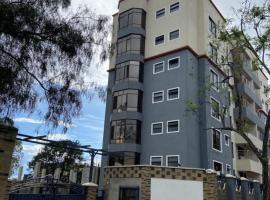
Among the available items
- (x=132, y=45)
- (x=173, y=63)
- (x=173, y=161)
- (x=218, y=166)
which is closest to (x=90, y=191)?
(x=173, y=161)

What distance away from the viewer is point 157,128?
28.5 metres

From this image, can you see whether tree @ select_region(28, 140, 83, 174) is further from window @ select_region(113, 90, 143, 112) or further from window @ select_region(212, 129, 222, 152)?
window @ select_region(212, 129, 222, 152)

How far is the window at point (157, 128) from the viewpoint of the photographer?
28.2m

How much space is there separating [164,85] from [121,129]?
18.9 feet

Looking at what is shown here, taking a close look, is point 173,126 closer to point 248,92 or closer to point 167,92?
point 167,92

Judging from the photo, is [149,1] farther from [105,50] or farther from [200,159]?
[105,50]

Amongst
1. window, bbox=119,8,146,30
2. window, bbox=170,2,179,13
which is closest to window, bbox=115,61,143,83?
window, bbox=119,8,146,30

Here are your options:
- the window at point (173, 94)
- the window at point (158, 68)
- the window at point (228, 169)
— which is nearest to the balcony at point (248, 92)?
the window at point (228, 169)

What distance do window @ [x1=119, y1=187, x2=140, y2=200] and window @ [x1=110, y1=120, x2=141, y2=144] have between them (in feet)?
31.6

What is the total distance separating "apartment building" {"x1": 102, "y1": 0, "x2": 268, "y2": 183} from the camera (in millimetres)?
27438

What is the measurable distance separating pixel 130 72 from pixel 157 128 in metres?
6.38

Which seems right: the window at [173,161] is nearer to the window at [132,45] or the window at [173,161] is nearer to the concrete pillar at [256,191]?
the concrete pillar at [256,191]

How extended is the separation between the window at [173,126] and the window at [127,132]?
122 inches

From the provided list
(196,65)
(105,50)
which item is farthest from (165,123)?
(105,50)
